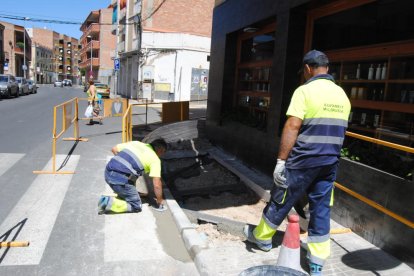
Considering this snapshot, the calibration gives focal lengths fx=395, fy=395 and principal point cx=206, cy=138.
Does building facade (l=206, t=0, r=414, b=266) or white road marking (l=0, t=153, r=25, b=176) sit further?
white road marking (l=0, t=153, r=25, b=176)

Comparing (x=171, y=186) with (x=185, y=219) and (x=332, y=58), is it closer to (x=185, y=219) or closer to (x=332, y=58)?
(x=185, y=219)

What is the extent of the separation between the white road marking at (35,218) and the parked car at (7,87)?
25.2m

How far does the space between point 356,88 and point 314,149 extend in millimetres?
2880

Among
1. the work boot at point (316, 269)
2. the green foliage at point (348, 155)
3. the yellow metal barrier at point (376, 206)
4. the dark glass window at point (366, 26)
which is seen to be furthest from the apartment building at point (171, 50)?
the work boot at point (316, 269)

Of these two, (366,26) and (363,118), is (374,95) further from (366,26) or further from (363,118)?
(366,26)

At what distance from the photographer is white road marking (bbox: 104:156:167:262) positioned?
4.23m

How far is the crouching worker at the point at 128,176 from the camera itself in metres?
5.39

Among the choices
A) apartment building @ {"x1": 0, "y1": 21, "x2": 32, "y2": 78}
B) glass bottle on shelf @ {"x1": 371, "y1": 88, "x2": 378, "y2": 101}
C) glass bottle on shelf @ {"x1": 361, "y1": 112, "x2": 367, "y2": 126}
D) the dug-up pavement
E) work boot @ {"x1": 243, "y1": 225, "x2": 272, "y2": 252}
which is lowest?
the dug-up pavement

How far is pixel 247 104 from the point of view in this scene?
32.9 ft

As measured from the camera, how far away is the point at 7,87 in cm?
2961

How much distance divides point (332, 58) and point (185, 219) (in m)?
3.65

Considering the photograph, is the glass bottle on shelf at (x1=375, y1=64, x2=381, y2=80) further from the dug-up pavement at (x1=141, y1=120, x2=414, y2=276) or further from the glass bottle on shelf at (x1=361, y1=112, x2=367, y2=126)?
the dug-up pavement at (x1=141, y1=120, x2=414, y2=276)

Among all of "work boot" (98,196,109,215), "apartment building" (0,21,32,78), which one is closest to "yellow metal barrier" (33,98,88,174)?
"work boot" (98,196,109,215)

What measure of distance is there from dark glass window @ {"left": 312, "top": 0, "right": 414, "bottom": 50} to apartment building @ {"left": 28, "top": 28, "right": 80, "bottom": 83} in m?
108
